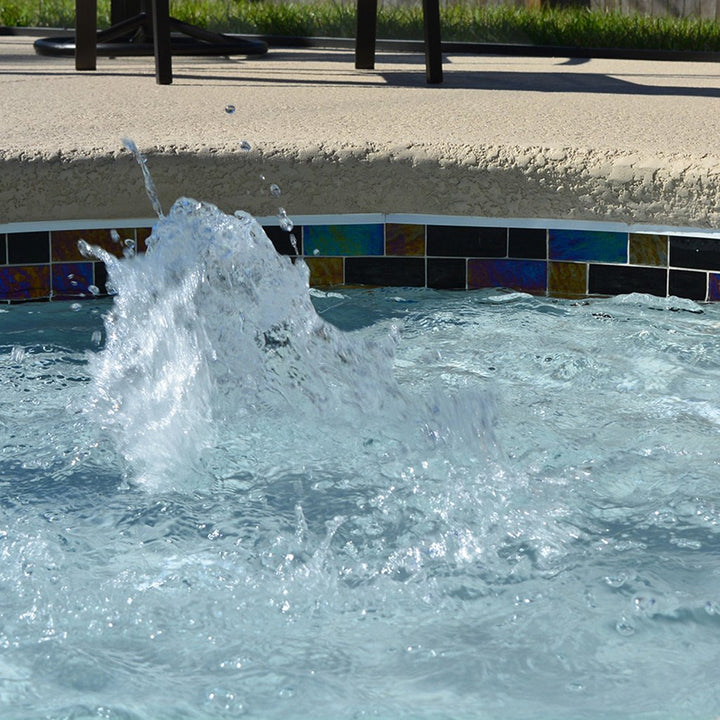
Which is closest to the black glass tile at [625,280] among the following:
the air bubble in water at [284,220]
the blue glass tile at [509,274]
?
the blue glass tile at [509,274]

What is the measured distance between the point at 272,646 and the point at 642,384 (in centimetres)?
105

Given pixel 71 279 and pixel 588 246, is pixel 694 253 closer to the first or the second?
pixel 588 246

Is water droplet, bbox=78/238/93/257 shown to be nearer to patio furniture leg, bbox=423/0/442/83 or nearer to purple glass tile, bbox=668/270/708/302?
purple glass tile, bbox=668/270/708/302

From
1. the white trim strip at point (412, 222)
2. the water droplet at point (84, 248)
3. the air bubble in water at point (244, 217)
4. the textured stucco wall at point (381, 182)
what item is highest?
the textured stucco wall at point (381, 182)

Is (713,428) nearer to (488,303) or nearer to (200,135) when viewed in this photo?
(488,303)

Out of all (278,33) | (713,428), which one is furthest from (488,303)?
(278,33)

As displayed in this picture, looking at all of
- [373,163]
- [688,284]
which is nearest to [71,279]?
[373,163]

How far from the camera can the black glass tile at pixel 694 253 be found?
247 centimetres

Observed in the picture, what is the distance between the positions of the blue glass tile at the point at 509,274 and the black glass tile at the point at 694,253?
11.2 inches

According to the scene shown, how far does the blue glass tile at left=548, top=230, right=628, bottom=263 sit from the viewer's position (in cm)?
254

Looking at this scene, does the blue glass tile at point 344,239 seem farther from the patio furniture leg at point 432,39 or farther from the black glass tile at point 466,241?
the patio furniture leg at point 432,39

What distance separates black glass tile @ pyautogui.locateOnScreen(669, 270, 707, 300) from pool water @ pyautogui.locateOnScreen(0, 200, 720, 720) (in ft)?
0.11

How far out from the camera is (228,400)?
205 centimetres

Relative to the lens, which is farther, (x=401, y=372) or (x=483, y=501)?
(x=401, y=372)
